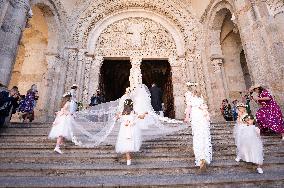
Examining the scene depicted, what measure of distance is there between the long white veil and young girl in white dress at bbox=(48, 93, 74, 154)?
22 cm

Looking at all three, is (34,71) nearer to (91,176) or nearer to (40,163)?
(40,163)

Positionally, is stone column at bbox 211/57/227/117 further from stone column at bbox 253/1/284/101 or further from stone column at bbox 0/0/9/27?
stone column at bbox 0/0/9/27

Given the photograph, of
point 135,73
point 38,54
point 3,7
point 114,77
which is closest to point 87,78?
point 135,73

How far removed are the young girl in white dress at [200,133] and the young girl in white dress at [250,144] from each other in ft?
1.94

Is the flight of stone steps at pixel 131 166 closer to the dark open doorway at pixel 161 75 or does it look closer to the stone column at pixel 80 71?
the stone column at pixel 80 71

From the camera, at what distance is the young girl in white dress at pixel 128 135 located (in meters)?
4.21

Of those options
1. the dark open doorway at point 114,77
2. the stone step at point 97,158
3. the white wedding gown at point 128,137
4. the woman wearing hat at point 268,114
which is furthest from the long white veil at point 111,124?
the dark open doorway at point 114,77

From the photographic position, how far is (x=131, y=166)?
398cm

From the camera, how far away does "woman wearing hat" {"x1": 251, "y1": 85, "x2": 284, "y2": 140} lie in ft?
18.5

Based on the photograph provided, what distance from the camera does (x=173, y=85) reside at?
424 inches

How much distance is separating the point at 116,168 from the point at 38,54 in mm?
8846

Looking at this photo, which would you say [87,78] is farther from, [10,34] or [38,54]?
[10,34]

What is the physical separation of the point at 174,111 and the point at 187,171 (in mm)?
6494

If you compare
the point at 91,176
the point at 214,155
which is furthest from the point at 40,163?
the point at 214,155
